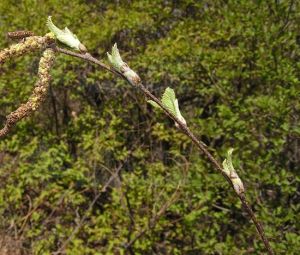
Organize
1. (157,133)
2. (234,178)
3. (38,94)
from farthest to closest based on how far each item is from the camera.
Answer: (157,133), (234,178), (38,94)

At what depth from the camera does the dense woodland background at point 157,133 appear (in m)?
4.88

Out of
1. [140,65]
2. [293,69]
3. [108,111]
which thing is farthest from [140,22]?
[293,69]

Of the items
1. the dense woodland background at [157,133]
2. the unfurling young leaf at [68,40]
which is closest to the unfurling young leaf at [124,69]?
the unfurling young leaf at [68,40]

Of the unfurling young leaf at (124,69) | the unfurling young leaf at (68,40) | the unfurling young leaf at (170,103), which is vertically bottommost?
the unfurling young leaf at (170,103)

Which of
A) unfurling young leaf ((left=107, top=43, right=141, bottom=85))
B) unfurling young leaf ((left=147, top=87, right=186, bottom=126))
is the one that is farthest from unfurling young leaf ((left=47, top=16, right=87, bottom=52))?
unfurling young leaf ((left=147, top=87, right=186, bottom=126))

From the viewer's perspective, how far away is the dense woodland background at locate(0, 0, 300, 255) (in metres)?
4.88

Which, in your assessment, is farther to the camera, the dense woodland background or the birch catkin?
the dense woodland background

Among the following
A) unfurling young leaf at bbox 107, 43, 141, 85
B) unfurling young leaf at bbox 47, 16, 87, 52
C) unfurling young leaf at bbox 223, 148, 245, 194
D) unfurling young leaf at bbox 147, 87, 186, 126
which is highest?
A: unfurling young leaf at bbox 47, 16, 87, 52

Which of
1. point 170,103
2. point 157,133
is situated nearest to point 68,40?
point 170,103

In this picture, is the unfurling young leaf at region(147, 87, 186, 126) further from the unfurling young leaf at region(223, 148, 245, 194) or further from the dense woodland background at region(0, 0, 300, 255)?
the dense woodland background at region(0, 0, 300, 255)

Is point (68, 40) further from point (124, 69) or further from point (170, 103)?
point (170, 103)

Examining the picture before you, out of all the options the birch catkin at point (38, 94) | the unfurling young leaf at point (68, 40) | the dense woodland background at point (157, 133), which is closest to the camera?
the birch catkin at point (38, 94)

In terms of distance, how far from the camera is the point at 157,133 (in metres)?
6.50

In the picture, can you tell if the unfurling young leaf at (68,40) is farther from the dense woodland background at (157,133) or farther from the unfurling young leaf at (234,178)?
the dense woodland background at (157,133)
